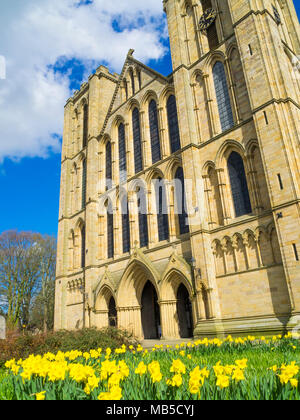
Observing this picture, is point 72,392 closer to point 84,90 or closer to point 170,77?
point 170,77

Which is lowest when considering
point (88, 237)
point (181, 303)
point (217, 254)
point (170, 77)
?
point (181, 303)

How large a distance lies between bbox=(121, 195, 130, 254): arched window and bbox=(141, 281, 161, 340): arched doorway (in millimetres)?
3043

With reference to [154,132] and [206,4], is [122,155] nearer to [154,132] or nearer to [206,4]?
[154,132]

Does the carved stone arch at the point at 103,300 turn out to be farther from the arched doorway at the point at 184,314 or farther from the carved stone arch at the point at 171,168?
the carved stone arch at the point at 171,168

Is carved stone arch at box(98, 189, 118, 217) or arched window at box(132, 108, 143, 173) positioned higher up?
arched window at box(132, 108, 143, 173)

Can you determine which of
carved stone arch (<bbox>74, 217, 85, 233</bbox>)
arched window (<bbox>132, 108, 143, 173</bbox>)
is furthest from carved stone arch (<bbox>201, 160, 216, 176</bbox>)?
carved stone arch (<bbox>74, 217, 85, 233</bbox>)

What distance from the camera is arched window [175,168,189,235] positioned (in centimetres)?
1811

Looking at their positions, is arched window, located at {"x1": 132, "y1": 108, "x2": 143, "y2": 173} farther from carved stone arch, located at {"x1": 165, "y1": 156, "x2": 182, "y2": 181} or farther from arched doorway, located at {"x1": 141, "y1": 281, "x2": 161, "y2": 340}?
arched doorway, located at {"x1": 141, "y1": 281, "x2": 161, "y2": 340}

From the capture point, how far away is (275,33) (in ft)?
54.8

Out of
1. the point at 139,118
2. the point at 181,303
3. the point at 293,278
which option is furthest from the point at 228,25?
the point at 181,303

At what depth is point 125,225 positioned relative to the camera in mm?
22797

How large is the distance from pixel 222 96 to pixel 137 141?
757cm

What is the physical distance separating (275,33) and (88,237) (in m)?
17.8

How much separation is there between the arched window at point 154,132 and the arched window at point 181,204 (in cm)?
293
